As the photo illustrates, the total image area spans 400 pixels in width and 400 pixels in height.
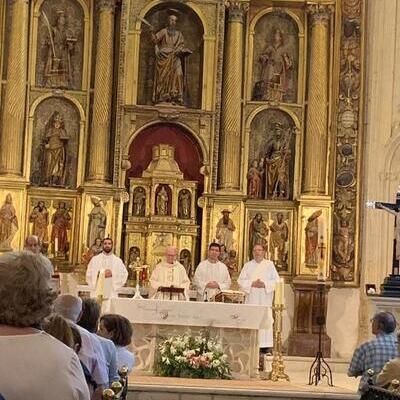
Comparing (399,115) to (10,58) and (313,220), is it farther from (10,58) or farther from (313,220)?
(10,58)

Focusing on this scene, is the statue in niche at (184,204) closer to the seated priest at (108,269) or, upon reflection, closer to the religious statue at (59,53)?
the seated priest at (108,269)

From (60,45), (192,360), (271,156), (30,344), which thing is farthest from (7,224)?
(30,344)

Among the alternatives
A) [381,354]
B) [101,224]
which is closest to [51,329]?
[381,354]

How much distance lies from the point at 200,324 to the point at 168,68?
6.57 meters

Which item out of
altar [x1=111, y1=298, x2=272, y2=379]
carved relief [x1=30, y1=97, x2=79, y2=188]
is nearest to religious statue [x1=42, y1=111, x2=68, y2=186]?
carved relief [x1=30, y1=97, x2=79, y2=188]

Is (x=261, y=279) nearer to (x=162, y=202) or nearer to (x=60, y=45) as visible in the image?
(x=162, y=202)

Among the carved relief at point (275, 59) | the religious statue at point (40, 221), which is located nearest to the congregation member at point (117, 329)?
the religious statue at point (40, 221)

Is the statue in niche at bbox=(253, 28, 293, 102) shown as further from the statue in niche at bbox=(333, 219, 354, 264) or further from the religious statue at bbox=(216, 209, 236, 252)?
the statue in niche at bbox=(333, 219, 354, 264)

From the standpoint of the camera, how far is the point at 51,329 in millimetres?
4289

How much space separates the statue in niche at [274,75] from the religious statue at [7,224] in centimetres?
501

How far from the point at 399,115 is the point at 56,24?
6.43 m

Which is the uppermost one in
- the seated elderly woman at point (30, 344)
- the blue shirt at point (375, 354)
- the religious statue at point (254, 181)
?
the religious statue at point (254, 181)

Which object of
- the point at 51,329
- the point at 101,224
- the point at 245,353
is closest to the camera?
the point at 51,329

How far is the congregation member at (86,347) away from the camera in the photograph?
5.17 m
